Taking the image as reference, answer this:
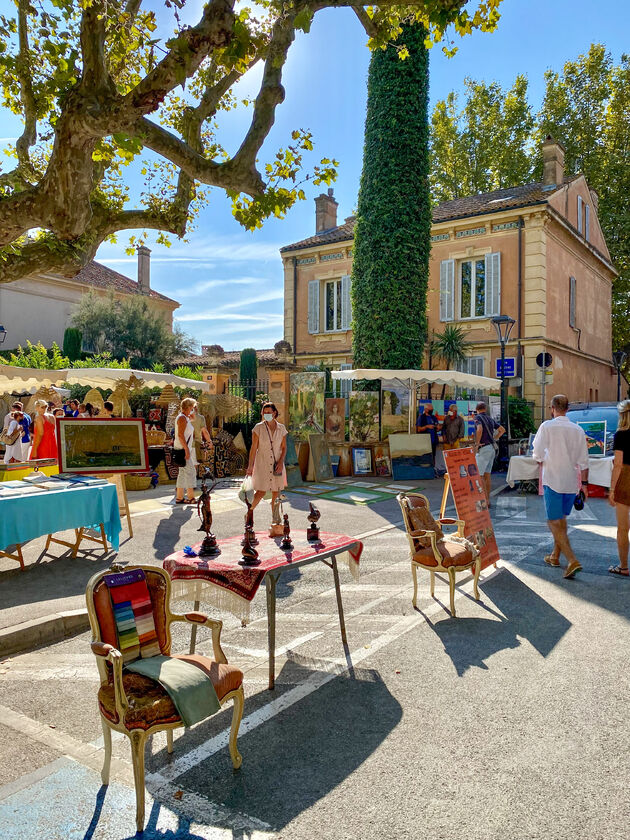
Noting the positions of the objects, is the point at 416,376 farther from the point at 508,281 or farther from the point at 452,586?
the point at 452,586

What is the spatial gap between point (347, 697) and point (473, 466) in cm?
381

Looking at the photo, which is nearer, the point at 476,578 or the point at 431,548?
the point at 431,548

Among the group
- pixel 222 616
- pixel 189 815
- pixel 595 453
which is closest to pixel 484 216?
pixel 595 453

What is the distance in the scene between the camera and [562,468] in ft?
22.2

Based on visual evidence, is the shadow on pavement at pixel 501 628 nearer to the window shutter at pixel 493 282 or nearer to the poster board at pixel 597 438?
the poster board at pixel 597 438

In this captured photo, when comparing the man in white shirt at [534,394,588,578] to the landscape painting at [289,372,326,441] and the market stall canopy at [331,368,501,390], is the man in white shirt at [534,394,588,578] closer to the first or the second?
the market stall canopy at [331,368,501,390]

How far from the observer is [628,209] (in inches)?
1187

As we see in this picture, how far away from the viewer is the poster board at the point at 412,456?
1523 cm

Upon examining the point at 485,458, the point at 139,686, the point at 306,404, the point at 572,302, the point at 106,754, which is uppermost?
the point at 572,302

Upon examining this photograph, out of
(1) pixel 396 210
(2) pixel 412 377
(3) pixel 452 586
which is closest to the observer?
(3) pixel 452 586

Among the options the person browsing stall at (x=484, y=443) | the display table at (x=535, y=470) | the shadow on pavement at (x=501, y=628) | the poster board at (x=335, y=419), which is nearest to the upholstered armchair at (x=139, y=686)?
the shadow on pavement at (x=501, y=628)

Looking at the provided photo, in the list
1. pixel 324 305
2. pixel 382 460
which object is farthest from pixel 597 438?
pixel 324 305

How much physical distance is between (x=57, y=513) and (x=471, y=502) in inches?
176

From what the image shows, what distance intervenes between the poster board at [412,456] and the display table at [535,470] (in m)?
2.52
